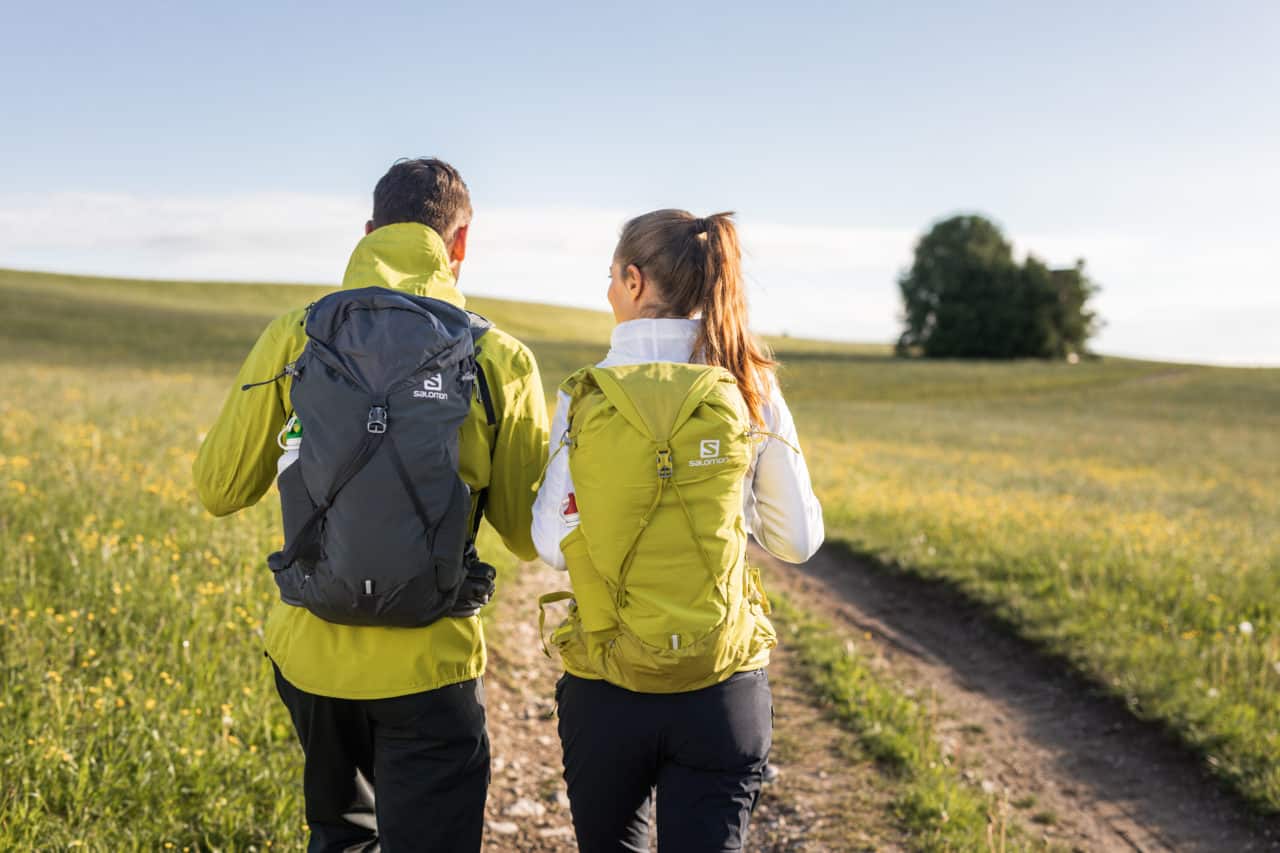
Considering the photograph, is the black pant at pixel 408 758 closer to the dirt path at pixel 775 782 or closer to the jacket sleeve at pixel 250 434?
the jacket sleeve at pixel 250 434

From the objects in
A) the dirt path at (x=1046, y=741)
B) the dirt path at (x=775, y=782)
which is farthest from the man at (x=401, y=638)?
the dirt path at (x=1046, y=741)

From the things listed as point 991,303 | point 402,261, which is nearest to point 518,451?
point 402,261

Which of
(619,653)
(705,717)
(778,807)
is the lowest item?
(778,807)

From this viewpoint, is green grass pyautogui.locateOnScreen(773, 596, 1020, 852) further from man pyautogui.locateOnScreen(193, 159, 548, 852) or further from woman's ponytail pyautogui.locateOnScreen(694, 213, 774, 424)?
woman's ponytail pyautogui.locateOnScreen(694, 213, 774, 424)

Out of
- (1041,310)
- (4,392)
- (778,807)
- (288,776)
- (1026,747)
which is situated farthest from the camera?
(1041,310)

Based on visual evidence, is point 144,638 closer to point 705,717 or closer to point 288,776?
point 288,776

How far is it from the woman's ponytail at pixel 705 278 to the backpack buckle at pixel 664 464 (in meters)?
0.37

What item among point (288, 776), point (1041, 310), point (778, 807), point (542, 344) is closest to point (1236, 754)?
point (778, 807)

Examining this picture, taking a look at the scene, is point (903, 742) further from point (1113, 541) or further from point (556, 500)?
point (1113, 541)

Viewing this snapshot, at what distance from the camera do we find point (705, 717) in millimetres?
2604

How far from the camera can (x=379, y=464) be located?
2.46 metres

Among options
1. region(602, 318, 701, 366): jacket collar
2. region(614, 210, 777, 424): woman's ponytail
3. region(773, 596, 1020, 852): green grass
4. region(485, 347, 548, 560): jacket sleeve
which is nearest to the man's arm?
region(485, 347, 548, 560): jacket sleeve

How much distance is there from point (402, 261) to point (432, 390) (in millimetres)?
494

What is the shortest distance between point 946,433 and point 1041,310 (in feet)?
150
